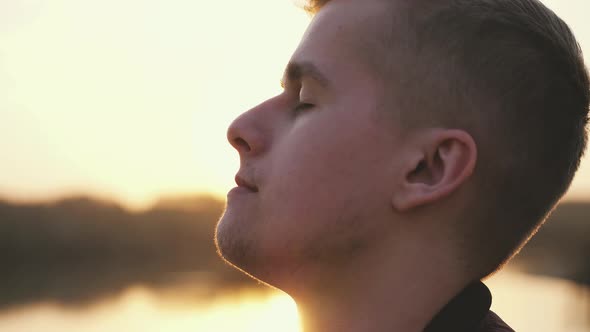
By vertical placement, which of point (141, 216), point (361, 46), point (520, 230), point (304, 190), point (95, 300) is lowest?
point (141, 216)

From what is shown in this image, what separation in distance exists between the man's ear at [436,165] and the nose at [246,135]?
42 centimetres

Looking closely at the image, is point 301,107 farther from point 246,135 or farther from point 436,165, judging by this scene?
point 436,165

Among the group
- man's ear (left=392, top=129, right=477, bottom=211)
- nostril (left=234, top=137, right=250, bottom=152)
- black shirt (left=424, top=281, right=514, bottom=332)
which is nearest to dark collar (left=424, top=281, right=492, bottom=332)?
black shirt (left=424, top=281, right=514, bottom=332)

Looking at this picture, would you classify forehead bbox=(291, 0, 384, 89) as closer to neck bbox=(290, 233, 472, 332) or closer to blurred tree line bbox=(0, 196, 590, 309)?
neck bbox=(290, 233, 472, 332)

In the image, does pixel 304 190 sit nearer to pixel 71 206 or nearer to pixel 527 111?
pixel 527 111

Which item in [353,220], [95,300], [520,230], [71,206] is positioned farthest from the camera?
[71,206]

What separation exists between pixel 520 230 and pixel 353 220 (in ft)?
1.65

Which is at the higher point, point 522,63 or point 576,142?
point 522,63

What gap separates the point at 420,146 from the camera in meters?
2.12

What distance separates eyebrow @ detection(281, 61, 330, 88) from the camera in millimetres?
2209

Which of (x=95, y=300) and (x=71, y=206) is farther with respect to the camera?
(x=71, y=206)

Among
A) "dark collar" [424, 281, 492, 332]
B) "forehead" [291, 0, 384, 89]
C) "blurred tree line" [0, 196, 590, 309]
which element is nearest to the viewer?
"dark collar" [424, 281, 492, 332]

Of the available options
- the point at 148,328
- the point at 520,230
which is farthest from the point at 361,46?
the point at 148,328

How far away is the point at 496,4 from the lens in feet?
7.09
